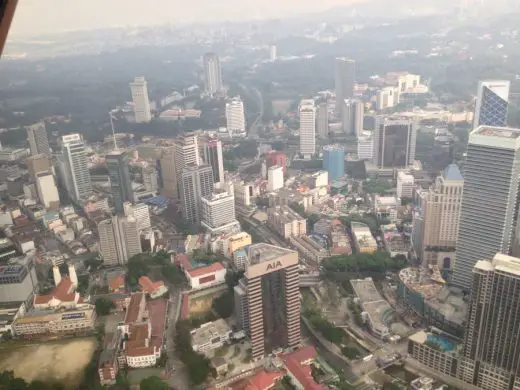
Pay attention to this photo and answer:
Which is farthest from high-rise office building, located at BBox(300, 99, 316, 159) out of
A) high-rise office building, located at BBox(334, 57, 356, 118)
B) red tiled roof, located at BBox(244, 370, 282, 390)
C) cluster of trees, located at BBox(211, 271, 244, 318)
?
red tiled roof, located at BBox(244, 370, 282, 390)

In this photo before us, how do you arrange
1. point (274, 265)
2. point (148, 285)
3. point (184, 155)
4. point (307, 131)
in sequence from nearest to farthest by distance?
point (274, 265) < point (148, 285) < point (184, 155) < point (307, 131)

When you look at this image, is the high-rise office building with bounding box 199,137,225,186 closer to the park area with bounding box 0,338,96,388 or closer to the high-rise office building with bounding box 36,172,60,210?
the high-rise office building with bounding box 36,172,60,210

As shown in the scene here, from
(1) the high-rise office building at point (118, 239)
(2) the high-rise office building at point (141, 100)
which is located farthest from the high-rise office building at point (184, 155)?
(2) the high-rise office building at point (141, 100)

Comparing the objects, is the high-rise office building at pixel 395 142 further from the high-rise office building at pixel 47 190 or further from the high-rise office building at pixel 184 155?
the high-rise office building at pixel 47 190

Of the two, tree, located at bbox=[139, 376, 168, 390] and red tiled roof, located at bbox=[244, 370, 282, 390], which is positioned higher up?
tree, located at bbox=[139, 376, 168, 390]

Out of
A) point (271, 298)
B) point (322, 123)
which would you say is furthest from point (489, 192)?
point (322, 123)

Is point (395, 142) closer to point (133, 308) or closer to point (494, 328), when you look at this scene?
point (494, 328)

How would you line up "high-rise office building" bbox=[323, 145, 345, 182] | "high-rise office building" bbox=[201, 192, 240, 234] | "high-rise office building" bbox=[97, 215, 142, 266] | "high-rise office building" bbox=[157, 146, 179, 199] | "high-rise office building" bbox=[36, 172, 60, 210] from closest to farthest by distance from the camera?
"high-rise office building" bbox=[97, 215, 142, 266], "high-rise office building" bbox=[201, 192, 240, 234], "high-rise office building" bbox=[36, 172, 60, 210], "high-rise office building" bbox=[157, 146, 179, 199], "high-rise office building" bbox=[323, 145, 345, 182]
